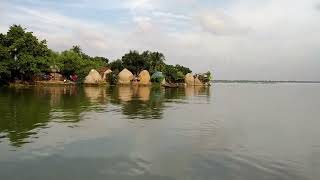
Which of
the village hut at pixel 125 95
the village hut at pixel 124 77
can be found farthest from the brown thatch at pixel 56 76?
the village hut at pixel 125 95

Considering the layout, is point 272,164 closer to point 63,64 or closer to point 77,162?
point 77,162

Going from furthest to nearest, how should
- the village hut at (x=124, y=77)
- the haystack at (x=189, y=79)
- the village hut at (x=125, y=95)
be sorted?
1. the haystack at (x=189, y=79)
2. the village hut at (x=124, y=77)
3. the village hut at (x=125, y=95)

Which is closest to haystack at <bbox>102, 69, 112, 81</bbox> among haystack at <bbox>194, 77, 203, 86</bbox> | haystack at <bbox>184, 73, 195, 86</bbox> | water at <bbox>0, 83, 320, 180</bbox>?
haystack at <bbox>184, 73, 195, 86</bbox>

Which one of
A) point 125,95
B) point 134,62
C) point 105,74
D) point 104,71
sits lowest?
point 125,95

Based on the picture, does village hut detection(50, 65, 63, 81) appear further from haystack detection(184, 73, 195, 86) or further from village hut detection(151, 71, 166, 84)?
haystack detection(184, 73, 195, 86)

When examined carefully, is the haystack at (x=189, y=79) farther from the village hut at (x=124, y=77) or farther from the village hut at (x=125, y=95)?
the village hut at (x=125, y=95)

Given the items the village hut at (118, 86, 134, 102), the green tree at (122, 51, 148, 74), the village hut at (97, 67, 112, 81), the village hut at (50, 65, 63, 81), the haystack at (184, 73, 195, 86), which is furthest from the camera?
the haystack at (184, 73, 195, 86)

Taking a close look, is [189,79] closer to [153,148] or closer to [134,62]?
[134,62]

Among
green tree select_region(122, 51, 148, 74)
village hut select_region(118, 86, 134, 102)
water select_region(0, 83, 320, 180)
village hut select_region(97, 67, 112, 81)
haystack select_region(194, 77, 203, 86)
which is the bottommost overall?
water select_region(0, 83, 320, 180)

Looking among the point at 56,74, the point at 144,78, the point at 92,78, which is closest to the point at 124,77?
the point at 144,78

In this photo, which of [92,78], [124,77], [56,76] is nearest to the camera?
[92,78]

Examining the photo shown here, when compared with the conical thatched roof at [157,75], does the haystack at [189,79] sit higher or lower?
lower

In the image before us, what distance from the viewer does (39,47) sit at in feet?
176

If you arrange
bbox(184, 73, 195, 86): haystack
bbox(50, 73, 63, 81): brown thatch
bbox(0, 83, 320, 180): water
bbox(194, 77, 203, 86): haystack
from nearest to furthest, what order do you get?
bbox(0, 83, 320, 180): water → bbox(50, 73, 63, 81): brown thatch → bbox(184, 73, 195, 86): haystack → bbox(194, 77, 203, 86): haystack
